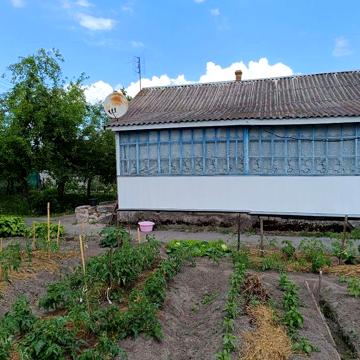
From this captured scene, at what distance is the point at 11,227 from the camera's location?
11094 millimetres

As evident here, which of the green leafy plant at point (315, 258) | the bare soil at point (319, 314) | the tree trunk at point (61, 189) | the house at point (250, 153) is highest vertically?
the house at point (250, 153)

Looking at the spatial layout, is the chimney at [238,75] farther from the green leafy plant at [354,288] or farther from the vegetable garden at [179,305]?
the green leafy plant at [354,288]

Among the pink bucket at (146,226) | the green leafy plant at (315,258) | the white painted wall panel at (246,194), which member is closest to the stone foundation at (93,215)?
the white painted wall panel at (246,194)

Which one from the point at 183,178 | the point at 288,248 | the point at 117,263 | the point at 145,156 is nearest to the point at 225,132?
the point at 183,178

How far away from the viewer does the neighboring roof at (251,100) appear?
11.3m

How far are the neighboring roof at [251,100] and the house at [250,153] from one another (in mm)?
33

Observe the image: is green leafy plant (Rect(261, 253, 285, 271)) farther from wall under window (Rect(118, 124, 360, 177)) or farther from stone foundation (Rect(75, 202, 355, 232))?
wall under window (Rect(118, 124, 360, 177))

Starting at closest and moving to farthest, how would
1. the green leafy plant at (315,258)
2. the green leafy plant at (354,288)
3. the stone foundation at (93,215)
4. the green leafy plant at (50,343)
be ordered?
the green leafy plant at (50,343) → the green leafy plant at (354,288) → the green leafy plant at (315,258) → the stone foundation at (93,215)

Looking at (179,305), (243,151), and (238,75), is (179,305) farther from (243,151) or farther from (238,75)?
(238,75)

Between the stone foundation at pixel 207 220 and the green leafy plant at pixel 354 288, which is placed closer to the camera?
the green leafy plant at pixel 354 288

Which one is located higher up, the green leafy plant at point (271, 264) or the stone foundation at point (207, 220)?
the stone foundation at point (207, 220)

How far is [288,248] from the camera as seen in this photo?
7977mm

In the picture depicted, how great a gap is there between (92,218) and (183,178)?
3.59 m

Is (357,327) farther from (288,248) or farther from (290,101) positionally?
(290,101)
